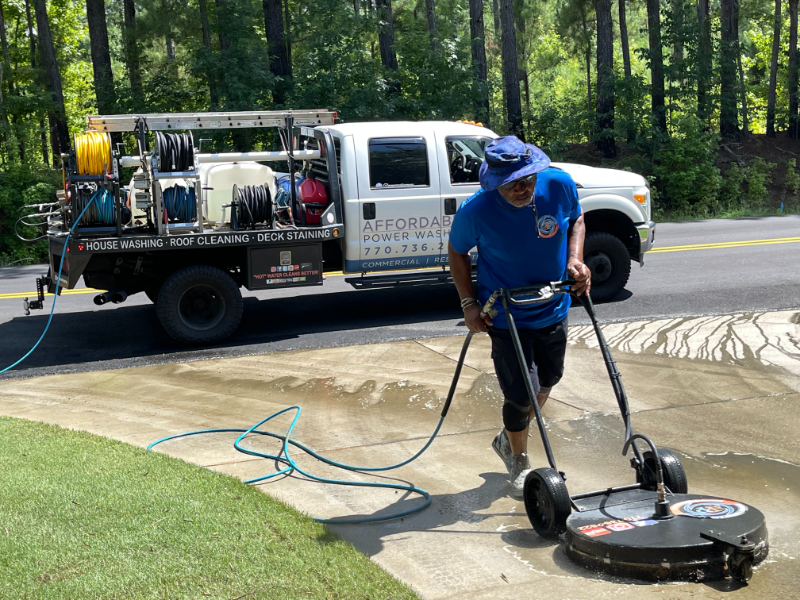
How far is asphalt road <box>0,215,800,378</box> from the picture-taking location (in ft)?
30.2

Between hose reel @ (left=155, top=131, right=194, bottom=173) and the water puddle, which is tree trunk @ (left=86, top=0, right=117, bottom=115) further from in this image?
the water puddle

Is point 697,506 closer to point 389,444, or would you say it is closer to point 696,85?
point 389,444

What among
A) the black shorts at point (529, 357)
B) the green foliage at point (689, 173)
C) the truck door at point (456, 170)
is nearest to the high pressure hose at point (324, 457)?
the black shorts at point (529, 357)

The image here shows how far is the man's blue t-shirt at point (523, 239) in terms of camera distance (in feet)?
15.1

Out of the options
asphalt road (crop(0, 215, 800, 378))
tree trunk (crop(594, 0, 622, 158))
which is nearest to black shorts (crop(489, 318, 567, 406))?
asphalt road (crop(0, 215, 800, 378))

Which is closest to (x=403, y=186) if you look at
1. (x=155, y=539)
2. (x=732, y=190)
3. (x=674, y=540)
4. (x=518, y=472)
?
→ (x=518, y=472)

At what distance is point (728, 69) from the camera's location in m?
26.3

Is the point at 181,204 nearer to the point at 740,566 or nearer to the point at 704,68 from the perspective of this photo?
the point at 740,566

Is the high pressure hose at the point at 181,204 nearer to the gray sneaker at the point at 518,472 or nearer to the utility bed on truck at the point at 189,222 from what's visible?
the utility bed on truck at the point at 189,222

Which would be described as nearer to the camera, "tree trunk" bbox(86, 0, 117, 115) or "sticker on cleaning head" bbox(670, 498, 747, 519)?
A: "sticker on cleaning head" bbox(670, 498, 747, 519)

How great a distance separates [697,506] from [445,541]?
1.22 m

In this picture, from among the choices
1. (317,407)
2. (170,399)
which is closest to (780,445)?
(317,407)

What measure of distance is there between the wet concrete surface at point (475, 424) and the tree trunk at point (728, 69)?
19.0m

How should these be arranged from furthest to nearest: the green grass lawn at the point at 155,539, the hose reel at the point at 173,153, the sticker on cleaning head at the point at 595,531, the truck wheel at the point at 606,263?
Answer: the truck wheel at the point at 606,263 → the hose reel at the point at 173,153 → the sticker on cleaning head at the point at 595,531 → the green grass lawn at the point at 155,539
